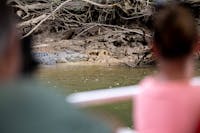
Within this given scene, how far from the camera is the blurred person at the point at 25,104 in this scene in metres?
0.92

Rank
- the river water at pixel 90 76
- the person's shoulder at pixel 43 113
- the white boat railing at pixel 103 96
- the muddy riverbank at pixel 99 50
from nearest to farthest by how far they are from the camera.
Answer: the person's shoulder at pixel 43 113
the white boat railing at pixel 103 96
the river water at pixel 90 76
the muddy riverbank at pixel 99 50

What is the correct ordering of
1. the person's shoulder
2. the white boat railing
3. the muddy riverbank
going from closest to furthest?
the person's shoulder < the white boat railing < the muddy riverbank

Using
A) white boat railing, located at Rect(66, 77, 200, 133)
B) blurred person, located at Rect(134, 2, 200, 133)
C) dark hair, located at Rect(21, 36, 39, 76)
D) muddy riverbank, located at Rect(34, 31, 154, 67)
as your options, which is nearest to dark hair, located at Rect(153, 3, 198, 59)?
blurred person, located at Rect(134, 2, 200, 133)

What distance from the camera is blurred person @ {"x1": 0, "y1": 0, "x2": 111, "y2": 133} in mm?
916

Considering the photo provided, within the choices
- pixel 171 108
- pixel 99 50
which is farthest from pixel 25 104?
pixel 99 50

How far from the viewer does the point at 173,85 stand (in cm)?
133

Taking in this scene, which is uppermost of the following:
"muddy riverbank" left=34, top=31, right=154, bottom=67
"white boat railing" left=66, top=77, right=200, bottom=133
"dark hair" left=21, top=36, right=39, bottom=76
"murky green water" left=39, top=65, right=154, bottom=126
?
"dark hair" left=21, top=36, right=39, bottom=76

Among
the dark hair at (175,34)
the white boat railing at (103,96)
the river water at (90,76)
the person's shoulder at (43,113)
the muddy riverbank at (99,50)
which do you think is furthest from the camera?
the muddy riverbank at (99,50)

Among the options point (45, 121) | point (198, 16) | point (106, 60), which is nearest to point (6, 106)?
point (45, 121)

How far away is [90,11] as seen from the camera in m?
11.4

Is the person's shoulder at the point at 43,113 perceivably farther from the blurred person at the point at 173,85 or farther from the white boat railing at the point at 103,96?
the white boat railing at the point at 103,96

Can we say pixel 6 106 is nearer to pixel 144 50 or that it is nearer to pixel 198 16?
pixel 144 50

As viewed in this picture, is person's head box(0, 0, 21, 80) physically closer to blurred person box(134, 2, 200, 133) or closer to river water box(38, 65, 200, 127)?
blurred person box(134, 2, 200, 133)

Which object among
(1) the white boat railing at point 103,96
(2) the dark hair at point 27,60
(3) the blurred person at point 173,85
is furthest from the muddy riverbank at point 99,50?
(2) the dark hair at point 27,60
